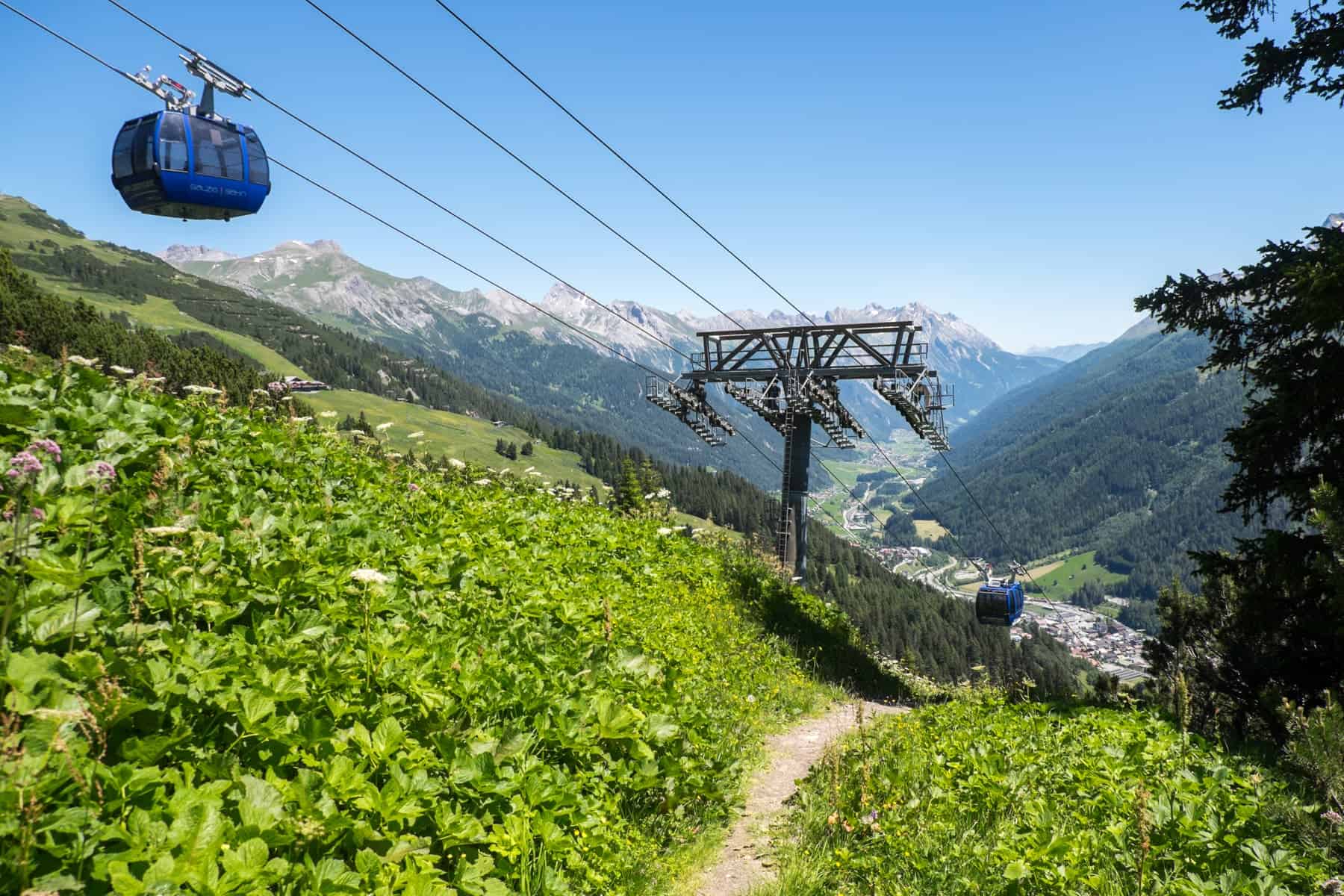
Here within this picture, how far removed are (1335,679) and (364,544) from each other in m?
12.4

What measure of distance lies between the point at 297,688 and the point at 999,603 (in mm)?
→ 30618

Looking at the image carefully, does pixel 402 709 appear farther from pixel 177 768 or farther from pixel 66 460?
pixel 66 460

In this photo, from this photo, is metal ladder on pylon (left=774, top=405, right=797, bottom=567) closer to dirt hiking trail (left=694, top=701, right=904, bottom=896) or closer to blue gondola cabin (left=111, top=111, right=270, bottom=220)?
dirt hiking trail (left=694, top=701, right=904, bottom=896)

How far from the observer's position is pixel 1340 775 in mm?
5113

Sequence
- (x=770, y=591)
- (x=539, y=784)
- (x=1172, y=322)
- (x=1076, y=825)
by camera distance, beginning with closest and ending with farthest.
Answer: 1. (x=539, y=784)
2. (x=1076, y=825)
3. (x=1172, y=322)
4. (x=770, y=591)

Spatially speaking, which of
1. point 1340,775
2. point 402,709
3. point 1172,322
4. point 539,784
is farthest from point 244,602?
point 1172,322

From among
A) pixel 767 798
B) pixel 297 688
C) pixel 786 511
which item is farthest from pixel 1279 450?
pixel 297 688

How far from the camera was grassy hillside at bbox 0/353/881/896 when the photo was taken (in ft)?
9.62

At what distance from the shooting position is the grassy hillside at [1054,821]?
466 centimetres

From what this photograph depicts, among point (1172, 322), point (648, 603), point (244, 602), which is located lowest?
point (648, 603)

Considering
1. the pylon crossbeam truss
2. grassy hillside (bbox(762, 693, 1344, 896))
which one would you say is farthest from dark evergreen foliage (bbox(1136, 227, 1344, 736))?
the pylon crossbeam truss

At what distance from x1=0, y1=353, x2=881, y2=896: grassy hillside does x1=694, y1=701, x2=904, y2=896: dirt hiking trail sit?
343mm

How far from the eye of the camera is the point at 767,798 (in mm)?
7527

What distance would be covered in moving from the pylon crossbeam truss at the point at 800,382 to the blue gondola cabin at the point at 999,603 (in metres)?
11.0
